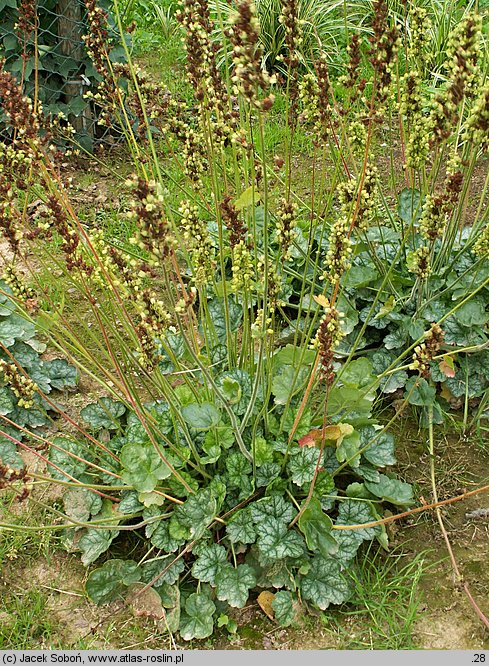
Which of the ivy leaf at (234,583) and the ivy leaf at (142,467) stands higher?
the ivy leaf at (142,467)

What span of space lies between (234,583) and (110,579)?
0.45 m

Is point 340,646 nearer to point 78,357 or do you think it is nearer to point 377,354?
point 377,354

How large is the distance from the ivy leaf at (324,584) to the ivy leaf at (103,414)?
39.0 inches

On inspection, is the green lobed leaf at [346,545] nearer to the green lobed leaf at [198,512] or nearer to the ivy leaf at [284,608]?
the ivy leaf at [284,608]

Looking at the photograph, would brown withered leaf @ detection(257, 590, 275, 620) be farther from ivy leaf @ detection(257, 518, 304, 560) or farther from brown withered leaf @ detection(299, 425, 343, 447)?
brown withered leaf @ detection(299, 425, 343, 447)

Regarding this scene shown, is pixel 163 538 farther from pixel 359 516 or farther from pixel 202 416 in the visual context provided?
pixel 359 516

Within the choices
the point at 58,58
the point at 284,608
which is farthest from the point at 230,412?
the point at 58,58

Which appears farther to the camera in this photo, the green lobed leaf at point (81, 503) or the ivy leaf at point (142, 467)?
the green lobed leaf at point (81, 503)

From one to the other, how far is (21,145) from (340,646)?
1.98m

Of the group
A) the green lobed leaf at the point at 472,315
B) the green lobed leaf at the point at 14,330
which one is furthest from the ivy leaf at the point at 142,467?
the green lobed leaf at the point at 472,315

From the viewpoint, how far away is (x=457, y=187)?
2.34 meters

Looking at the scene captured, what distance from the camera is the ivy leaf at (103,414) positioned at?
2.86m

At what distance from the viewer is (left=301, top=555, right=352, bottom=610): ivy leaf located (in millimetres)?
2348

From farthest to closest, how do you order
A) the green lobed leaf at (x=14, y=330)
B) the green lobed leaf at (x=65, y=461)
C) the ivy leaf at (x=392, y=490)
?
the green lobed leaf at (x=14, y=330) → the green lobed leaf at (x=65, y=461) → the ivy leaf at (x=392, y=490)
